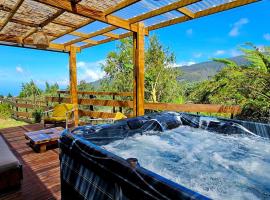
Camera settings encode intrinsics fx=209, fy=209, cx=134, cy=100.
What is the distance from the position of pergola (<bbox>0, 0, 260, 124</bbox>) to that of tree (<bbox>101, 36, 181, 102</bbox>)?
376cm

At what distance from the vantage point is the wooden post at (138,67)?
398 centimetres

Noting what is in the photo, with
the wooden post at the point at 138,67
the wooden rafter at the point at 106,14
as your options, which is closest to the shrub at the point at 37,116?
the wooden rafter at the point at 106,14

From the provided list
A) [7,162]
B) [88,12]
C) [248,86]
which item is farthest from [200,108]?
[7,162]

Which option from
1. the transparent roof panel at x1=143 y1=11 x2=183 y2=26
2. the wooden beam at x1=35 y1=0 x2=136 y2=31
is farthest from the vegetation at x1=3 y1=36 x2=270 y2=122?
the wooden beam at x1=35 y1=0 x2=136 y2=31

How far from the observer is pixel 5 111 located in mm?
7465

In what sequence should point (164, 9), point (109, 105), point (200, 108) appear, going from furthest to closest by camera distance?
1. point (109, 105)
2. point (200, 108)
3. point (164, 9)

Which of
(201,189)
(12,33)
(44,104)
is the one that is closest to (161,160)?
(201,189)

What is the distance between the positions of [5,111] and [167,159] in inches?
276

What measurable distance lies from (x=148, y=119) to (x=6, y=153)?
1886 millimetres

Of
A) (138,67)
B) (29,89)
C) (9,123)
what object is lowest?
(9,123)

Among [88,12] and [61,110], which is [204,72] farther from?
[88,12]

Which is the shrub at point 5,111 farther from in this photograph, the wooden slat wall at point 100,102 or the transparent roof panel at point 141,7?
the transparent roof panel at point 141,7

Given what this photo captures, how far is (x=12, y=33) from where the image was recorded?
4.69 metres

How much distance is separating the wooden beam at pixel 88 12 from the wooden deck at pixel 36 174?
87.4 inches
